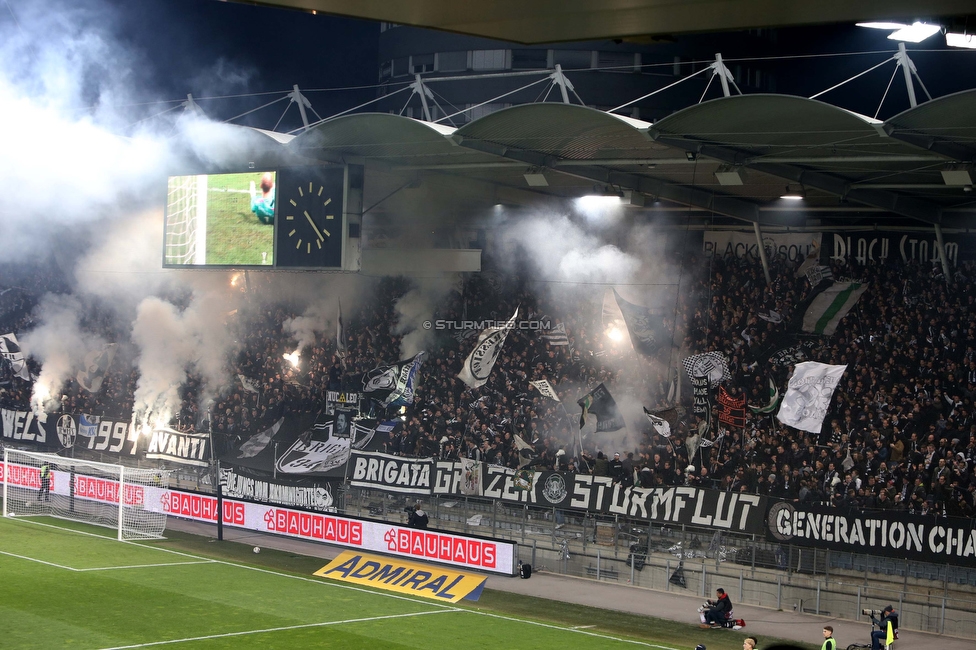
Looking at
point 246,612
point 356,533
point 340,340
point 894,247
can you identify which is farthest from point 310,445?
point 894,247

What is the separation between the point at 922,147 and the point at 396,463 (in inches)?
524

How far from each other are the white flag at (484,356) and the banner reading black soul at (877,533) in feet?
32.9

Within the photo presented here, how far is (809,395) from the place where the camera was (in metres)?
20.8

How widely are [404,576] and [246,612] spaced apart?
369cm

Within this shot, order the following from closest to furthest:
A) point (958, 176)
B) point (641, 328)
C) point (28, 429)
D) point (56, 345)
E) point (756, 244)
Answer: point (958, 176) < point (641, 328) < point (756, 244) < point (28, 429) < point (56, 345)

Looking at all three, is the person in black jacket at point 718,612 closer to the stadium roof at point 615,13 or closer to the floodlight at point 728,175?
the floodlight at point 728,175

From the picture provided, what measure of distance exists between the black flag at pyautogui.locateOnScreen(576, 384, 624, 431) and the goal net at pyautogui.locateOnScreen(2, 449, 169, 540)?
33.1ft

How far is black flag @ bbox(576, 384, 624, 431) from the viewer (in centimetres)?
2370

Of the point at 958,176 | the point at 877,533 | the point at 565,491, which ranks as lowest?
the point at 565,491

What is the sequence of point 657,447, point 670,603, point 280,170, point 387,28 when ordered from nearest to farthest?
point 670,603
point 657,447
point 280,170
point 387,28

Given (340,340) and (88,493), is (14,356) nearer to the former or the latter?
(88,493)

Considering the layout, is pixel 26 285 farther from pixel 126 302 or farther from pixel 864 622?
pixel 864 622

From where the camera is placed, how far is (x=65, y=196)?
30781 mm

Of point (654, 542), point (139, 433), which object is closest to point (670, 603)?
point (654, 542)
